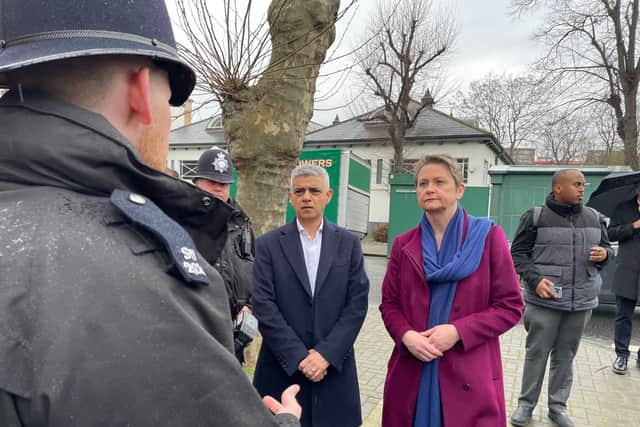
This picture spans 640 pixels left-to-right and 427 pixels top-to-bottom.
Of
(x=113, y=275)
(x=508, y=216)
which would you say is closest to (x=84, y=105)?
(x=113, y=275)

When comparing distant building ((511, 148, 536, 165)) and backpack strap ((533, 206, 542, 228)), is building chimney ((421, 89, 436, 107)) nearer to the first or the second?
distant building ((511, 148, 536, 165))

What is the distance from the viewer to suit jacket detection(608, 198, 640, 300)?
4637 mm

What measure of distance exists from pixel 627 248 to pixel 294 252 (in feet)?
13.6

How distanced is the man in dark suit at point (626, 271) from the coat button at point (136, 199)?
5264 mm

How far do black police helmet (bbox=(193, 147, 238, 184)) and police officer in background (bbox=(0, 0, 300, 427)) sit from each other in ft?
8.42

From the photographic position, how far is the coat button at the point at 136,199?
0.79 m

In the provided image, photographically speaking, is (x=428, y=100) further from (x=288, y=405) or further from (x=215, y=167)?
(x=288, y=405)

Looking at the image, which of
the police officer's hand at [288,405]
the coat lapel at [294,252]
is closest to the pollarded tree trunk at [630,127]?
the coat lapel at [294,252]

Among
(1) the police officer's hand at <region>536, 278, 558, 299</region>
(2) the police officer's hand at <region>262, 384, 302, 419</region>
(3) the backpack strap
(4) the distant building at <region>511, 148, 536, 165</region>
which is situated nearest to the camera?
(2) the police officer's hand at <region>262, 384, 302, 419</region>

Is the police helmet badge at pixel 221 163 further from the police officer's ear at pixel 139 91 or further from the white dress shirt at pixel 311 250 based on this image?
the police officer's ear at pixel 139 91

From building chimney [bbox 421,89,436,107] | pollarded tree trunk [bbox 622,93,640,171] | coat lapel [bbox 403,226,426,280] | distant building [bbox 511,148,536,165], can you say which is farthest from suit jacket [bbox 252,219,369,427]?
distant building [bbox 511,148,536,165]

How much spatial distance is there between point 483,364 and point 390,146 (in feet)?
81.9

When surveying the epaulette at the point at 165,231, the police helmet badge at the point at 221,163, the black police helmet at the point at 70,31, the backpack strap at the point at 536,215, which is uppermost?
the black police helmet at the point at 70,31

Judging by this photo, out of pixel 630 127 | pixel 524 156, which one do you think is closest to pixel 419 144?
pixel 630 127
